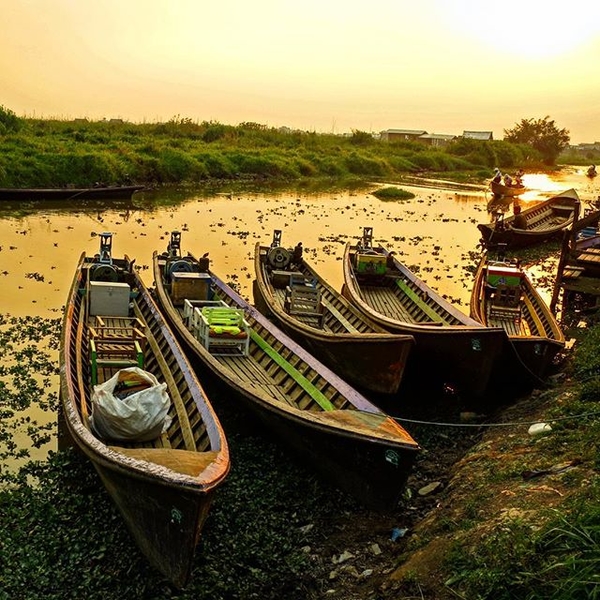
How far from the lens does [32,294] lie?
1545 centimetres

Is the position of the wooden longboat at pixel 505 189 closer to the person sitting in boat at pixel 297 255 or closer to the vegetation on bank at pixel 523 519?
the person sitting in boat at pixel 297 255

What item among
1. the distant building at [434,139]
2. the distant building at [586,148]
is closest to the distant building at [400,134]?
the distant building at [434,139]

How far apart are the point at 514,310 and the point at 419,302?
2018 mm

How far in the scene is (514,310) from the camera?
44.5 ft

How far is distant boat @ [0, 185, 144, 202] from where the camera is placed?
99.3 ft

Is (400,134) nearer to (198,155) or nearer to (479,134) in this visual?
(479,134)

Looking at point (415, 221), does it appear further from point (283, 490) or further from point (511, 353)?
point (283, 490)

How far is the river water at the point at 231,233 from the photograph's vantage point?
59.2 feet

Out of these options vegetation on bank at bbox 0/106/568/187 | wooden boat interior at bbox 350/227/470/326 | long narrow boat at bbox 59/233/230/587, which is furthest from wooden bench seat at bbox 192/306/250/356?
vegetation on bank at bbox 0/106/568/187

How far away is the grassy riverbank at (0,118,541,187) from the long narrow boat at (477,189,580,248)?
79.3ft

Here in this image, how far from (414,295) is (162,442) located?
26.3 feet

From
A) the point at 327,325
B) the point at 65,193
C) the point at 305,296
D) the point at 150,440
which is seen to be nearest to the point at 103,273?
the point at 305,296

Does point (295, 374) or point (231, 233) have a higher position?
point (231, 233)

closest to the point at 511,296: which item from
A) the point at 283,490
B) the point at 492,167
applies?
the point at 283,490
